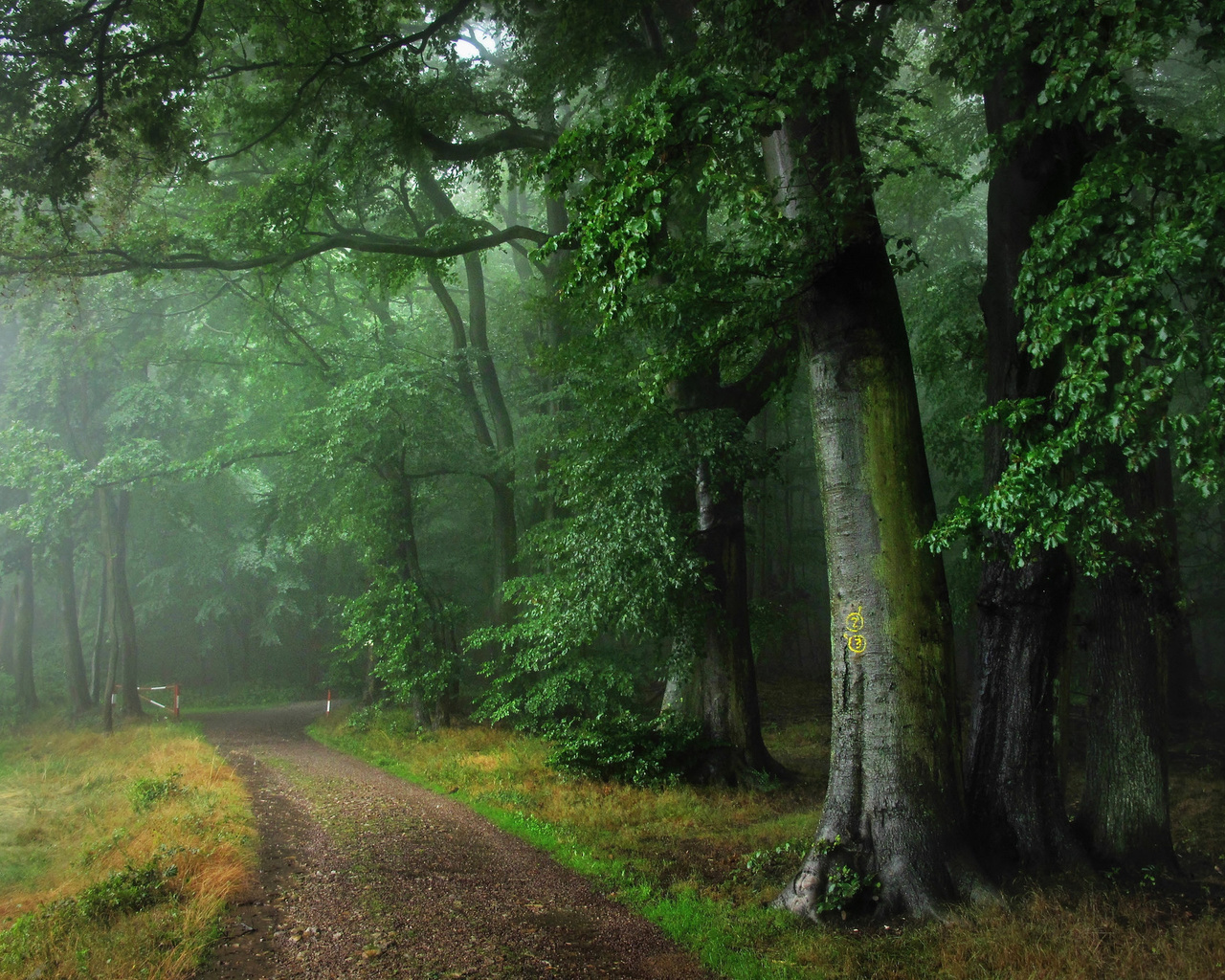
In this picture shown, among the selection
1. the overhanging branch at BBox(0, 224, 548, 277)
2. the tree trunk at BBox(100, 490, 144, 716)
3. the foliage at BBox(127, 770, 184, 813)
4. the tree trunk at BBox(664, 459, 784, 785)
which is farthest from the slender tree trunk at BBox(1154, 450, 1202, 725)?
the tree trunk at BBox(100, 490, 144, 716)

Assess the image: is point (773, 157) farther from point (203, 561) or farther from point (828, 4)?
point (203, 561)

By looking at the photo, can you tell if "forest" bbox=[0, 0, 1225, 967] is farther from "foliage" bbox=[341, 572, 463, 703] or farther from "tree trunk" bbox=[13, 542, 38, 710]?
"tree trunk" bbox=[13, 542, 38, 710]

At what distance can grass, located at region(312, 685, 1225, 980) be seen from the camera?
535cm

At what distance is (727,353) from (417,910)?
19.5 feet

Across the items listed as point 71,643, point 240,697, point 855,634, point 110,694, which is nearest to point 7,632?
point 240,697

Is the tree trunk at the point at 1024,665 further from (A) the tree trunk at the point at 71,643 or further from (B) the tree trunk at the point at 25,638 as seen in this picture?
(B) the tree trunk at the point at 25,638

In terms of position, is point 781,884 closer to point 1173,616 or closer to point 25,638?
point 1173,616

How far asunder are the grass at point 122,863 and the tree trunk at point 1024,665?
622cm

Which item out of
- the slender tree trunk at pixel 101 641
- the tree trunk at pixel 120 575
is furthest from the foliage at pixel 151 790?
the slender tree trunk at pixel 101 641

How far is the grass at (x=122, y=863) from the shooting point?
217 inches

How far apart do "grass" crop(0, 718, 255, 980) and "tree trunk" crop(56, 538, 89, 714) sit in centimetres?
823

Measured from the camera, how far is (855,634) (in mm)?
6684

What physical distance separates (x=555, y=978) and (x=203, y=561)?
2567 centimetres

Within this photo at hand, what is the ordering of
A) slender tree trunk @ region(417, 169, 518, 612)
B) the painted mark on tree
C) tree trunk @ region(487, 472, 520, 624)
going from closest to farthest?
the painted mark on tree < slender tree trunk @ region(417, 169, 518, 612) < tree trunk @ region(487, 472, 520, 624)
